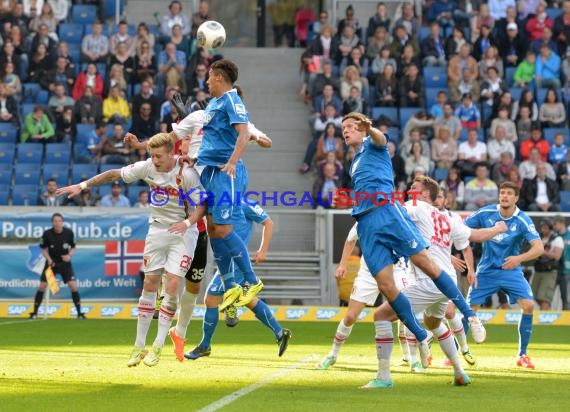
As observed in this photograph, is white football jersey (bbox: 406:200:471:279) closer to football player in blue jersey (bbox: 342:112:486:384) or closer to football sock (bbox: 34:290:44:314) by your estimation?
football player in blue jersey (bbox: 342:112:486:384)

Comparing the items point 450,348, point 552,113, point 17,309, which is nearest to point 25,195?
point 17,309

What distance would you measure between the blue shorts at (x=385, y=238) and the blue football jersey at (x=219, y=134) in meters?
1.73

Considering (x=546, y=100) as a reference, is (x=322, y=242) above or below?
below

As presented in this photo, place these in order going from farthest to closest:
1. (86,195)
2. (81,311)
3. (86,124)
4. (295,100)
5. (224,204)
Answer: (295,100) < (86,124) < (86,195) < (81,311) < (224,204)

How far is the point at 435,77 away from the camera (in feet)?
92.0

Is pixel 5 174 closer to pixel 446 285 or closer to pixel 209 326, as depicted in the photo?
pixel 209 326

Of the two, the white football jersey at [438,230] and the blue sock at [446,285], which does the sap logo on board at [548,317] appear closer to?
the white football jersey at [438,230]

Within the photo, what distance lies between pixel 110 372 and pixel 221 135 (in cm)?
260

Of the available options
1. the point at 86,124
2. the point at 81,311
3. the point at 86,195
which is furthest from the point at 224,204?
the point at 86,124

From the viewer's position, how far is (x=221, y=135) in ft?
38.1

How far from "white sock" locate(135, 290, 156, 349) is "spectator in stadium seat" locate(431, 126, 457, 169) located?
1422cm

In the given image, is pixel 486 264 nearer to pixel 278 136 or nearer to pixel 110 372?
pixel 110 372

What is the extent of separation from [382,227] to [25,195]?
15568 millimetres

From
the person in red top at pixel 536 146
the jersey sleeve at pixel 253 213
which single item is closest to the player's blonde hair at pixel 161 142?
the jersey sleeve at pixel 253 213
